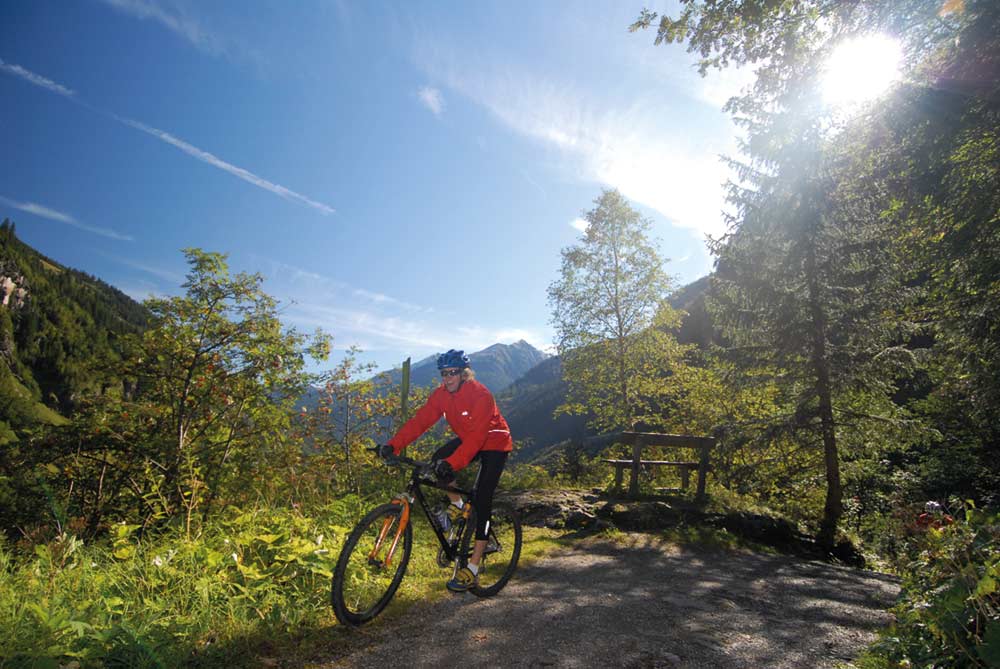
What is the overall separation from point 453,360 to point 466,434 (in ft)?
2.44

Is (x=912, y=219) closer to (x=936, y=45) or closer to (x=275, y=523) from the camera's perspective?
(x=936, y=45)

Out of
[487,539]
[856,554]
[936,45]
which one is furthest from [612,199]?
[487,539]

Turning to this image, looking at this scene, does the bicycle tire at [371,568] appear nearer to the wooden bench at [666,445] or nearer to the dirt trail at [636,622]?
the dirt trail at [636,622]

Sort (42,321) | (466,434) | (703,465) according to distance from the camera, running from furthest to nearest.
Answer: (42,321)
(703,465)
(466,434)

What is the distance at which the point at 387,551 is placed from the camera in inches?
164

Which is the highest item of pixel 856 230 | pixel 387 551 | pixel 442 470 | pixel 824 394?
pixel 856 230

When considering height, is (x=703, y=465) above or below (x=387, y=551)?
above

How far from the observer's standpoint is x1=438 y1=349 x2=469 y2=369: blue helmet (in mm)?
4645

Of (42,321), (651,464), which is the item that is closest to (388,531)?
(651,464)

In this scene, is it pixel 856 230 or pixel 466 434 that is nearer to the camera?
pixel 466 434

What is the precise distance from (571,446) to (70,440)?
13.8 metres

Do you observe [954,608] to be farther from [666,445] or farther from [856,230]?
[856,230]

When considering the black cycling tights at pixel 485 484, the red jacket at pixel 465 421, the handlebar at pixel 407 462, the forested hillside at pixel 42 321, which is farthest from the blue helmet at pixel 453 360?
the forested hillside at pixel 42 321

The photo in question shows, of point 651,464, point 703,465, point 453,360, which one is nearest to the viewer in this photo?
point 453,360
